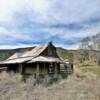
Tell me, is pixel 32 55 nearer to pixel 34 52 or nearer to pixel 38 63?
pixel 34 52

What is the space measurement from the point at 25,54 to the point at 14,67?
9.17ft

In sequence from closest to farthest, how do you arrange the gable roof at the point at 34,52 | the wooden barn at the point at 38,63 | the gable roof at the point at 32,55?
1. the wooden barn at the point at 38,63
2. the gable roof at the point at 32,55
3. the gable roof at the point at 34,52

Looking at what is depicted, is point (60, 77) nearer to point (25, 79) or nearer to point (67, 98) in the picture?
point (25, 79)

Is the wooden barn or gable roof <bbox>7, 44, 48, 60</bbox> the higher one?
gable roof <bbox>7, 44, 48, 60</bbox>

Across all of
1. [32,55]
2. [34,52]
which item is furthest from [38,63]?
[34,52]

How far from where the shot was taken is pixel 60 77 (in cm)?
3269

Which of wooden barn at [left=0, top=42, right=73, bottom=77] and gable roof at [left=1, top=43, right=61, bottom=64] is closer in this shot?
wooden barn at [left=0, top=42, right=73, bottom=77]

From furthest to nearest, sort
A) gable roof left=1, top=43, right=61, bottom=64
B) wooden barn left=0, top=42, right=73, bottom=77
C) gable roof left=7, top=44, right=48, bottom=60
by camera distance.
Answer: gable roof left=7, top=44, right=48, bottom=60
gable roof left=1, top=43, right=61, bottom=64
wooden barn left=0, top=42, right=73, bottom=77

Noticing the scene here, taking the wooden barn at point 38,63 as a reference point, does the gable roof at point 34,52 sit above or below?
above

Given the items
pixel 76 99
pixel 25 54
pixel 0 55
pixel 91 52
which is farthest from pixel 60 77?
pixel 91 52

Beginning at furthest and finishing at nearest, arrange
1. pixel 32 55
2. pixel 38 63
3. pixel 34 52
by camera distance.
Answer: pixel 34 52, pixel 32 55, pixel 38 63

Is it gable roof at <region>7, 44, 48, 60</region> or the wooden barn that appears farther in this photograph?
gable roof at <region>7, 44, 48, 60</region>

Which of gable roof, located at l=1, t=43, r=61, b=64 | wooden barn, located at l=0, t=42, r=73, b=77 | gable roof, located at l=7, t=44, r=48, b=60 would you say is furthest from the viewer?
gable roof, located at l=7, t=44, r=48, b=60

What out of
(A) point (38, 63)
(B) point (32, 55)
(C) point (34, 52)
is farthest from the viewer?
(C) point (34, 52)
